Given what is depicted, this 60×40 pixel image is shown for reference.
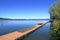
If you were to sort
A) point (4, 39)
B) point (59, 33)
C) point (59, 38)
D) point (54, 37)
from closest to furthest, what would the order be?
point (4, 39), point (59, 33), point (59, 38), point (54, 37)

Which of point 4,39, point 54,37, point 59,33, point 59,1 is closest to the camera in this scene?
point 4,39

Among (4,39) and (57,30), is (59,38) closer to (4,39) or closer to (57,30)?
(57,30)

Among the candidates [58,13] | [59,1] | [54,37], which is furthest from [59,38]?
[59,1]

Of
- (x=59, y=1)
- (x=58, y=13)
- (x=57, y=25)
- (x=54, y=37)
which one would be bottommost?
(x=54, y=37)

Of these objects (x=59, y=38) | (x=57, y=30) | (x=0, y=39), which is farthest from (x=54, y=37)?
(x=0, y=39)

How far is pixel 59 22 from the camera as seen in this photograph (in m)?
16.9

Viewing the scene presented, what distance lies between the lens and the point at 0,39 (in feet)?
50.4

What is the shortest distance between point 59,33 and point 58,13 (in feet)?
8.91

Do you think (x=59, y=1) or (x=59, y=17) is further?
(x=59, y=1)

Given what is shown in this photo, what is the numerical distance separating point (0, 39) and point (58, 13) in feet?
23.4

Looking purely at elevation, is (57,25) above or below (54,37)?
above

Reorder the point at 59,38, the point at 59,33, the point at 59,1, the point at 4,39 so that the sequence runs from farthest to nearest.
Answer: the point at 59,1 < the point at 59,38 < the point at 59,33 < the point at 4,39

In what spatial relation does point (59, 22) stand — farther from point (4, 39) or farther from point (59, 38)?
point (4, 39)

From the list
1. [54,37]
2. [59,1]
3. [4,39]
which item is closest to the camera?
[4,39]
